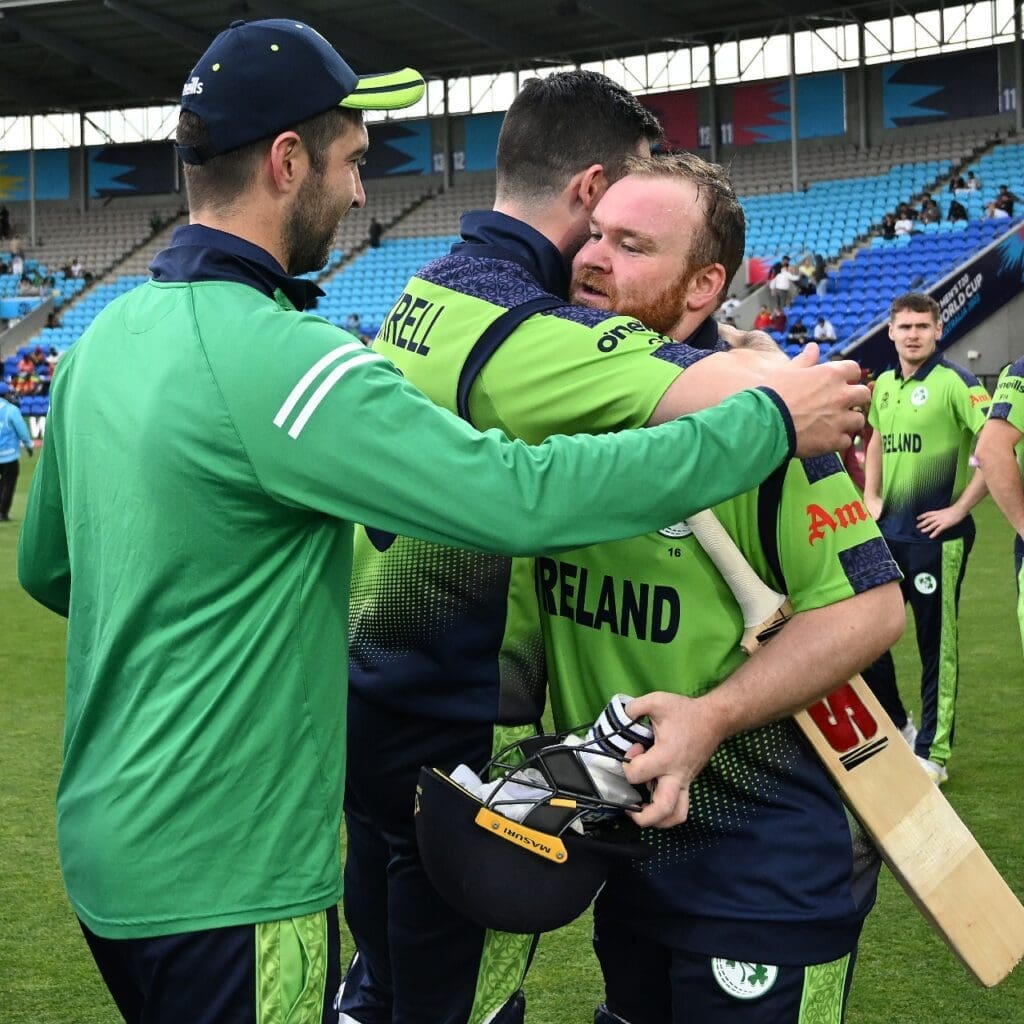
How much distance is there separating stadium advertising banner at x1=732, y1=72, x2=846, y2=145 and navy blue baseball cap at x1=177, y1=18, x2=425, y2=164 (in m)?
35.7

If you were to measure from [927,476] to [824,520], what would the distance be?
226 inches

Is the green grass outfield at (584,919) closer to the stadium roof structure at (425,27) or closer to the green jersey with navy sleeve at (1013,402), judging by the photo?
the green jersey with navy sleeve at (1013,402)

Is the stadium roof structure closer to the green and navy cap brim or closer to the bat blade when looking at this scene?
the green and navy cap brim

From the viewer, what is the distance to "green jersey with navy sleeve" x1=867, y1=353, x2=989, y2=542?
7.41 meters

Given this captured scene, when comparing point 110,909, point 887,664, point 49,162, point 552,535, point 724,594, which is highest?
point 49,162

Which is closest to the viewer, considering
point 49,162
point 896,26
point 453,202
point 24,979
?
point 24,979

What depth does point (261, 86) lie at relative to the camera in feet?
6.49

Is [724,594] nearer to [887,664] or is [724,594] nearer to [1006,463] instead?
[1006,463]

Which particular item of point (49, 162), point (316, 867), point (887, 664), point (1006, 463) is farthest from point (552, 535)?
point (49, 162)

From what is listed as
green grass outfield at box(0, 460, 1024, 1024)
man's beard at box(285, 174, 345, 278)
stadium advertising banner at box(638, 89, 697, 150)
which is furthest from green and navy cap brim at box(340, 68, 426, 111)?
stadium advertising banner at box(638, 89, 697, 150)

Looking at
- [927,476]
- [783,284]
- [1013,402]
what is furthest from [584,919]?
[783,284]

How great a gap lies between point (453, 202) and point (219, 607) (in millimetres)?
38998

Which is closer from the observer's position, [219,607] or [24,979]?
[219,607]

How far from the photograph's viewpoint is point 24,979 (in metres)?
4.46
